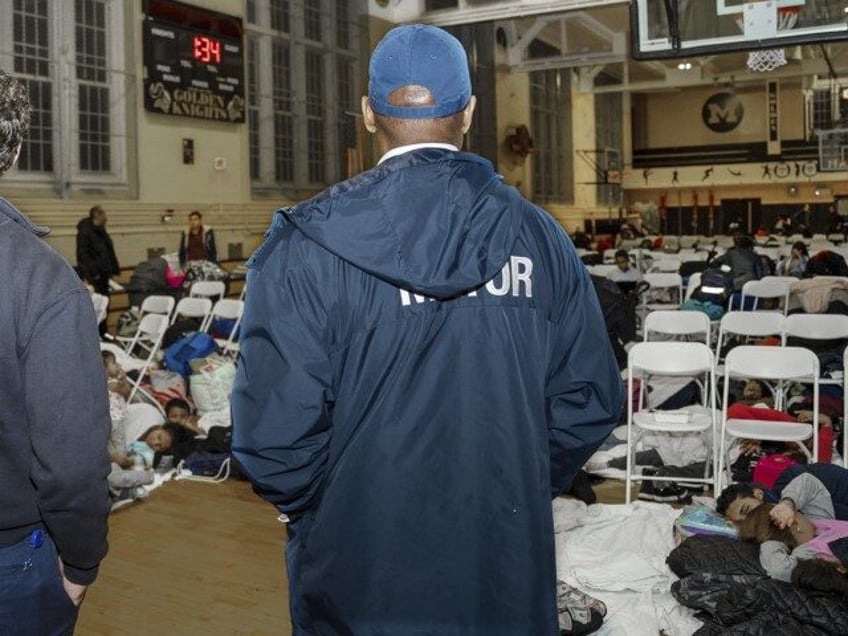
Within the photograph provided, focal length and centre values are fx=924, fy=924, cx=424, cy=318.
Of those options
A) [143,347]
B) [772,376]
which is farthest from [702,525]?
[143,347]

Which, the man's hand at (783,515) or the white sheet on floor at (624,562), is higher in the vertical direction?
the man's hand at (783,515)

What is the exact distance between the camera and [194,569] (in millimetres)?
4336

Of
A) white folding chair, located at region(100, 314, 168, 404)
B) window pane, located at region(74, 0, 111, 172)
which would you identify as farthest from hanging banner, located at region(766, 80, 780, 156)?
white folding chair, located at region(100, 314, 168, 404)

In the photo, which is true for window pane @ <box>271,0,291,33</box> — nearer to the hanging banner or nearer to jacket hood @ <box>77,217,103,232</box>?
jacket hood @ <box>77,217,103,232</box>

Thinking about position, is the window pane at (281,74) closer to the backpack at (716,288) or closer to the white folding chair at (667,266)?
the white folding chair at (667,266)

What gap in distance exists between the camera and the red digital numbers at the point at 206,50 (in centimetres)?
1280

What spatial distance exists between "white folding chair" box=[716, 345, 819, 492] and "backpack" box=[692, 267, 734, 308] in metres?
4.20

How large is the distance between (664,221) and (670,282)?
18991 mm

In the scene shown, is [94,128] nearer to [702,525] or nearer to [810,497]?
[702,525]

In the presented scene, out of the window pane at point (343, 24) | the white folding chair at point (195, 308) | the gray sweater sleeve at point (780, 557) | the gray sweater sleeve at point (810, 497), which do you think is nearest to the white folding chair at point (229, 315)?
the white folding chair at point (195, 308)

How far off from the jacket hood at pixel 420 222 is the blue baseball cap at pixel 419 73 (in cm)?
8

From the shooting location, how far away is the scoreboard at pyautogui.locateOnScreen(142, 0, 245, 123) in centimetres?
1221

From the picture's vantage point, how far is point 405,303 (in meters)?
1.51

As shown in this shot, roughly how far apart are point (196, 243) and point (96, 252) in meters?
1.78
